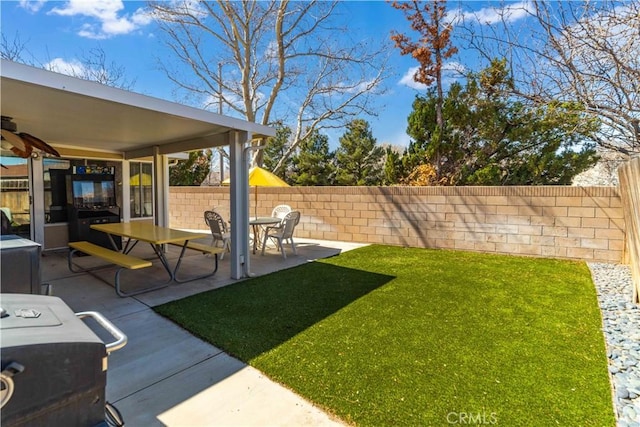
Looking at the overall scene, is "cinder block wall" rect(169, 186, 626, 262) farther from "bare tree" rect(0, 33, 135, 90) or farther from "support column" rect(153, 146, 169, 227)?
"bare tree" rect(0, 33, 135, 90)

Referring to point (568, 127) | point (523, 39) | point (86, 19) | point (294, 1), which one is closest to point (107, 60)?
point (86, 19)

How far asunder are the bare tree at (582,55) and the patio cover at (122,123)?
425 cm

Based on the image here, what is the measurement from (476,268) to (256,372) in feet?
15.3

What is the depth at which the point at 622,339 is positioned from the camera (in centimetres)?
312

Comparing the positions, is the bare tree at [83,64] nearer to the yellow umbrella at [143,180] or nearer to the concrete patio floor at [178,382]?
the yellow umbrella at [143,180]

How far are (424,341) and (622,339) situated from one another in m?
1.83

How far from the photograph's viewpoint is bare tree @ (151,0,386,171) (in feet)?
43.9

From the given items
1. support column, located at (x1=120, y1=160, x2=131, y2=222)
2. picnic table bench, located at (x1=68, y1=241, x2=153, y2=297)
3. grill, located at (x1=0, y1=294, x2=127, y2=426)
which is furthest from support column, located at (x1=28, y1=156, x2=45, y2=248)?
grill, located at (x1=0, y1=294, x2=127, y2=426)

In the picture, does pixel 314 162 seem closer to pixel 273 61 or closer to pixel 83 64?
pixel 273 61

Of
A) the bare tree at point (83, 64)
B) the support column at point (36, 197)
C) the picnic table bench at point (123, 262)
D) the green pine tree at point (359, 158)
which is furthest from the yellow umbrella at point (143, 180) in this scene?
the green pine tree at point (359, 158)

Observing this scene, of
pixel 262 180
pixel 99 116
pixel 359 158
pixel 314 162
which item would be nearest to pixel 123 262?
pixel 99 116

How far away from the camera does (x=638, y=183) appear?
3682 mm

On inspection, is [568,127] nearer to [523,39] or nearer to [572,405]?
[523,39]

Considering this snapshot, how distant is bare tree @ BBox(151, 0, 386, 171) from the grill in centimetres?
1367
